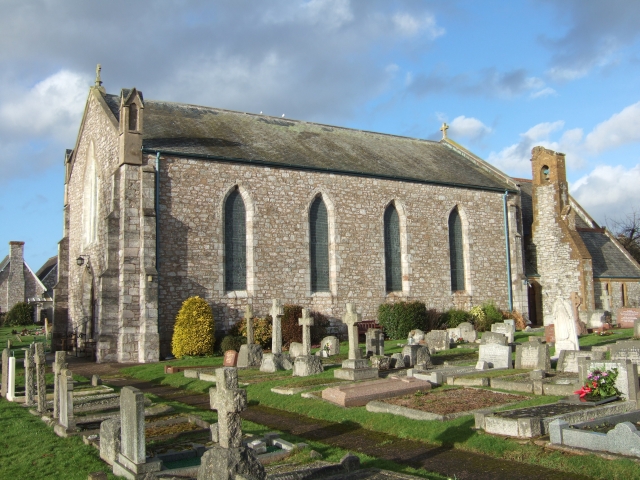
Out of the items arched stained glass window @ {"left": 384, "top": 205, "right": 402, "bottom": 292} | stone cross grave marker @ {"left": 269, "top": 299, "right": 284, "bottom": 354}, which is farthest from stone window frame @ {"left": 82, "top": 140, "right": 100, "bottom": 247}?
arched stained glass window @ {"left": 384, "top": 205, "right": 402, "bottom": 292}

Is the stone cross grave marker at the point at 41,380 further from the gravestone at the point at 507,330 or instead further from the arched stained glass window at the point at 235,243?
the gravestone at the point at 507,330

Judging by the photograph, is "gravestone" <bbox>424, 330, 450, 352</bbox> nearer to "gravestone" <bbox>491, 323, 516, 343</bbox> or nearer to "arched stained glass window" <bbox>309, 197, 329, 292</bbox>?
"gravestone" <bbox>491, 323, 516, 343</bbox>

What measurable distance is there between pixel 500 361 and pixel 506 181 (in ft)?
59.6

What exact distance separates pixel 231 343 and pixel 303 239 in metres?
5.62

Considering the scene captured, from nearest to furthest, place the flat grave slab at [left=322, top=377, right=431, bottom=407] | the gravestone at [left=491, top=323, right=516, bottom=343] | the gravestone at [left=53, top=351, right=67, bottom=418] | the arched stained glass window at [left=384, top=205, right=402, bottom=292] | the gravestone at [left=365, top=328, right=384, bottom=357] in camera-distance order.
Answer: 1. the gravestone at [left=53, top=351, right=67, bottom=418]
2. the flat grave slab at [left=322, top=377, right=431, bottom=407]
3. the gravestone at [left=365, top=328, right=384, bottom=357]
4. the gravestone at [left=491, top=323, right=516, bottom=343]
5. the arched stained glass window at [left=384, top=205, right=402, bottom=292]

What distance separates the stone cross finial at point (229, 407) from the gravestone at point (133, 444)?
6.12ft

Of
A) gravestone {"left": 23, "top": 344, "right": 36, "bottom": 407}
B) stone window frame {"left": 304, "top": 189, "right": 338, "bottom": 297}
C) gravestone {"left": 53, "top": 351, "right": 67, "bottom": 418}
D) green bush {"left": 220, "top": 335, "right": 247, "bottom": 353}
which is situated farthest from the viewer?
stone window frame {"left": 304, "top": 189, "right": 338, "bottom": 297}

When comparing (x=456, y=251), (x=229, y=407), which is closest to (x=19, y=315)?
(x=456, y=251)

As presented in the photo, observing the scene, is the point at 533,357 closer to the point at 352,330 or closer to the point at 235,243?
the point at 352,330

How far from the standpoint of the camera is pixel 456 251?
29469 mm

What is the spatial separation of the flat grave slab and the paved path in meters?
0.76

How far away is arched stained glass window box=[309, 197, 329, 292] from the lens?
83.8ft

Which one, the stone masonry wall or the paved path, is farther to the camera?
the stone masonry wall

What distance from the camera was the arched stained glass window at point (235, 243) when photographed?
23812mm
